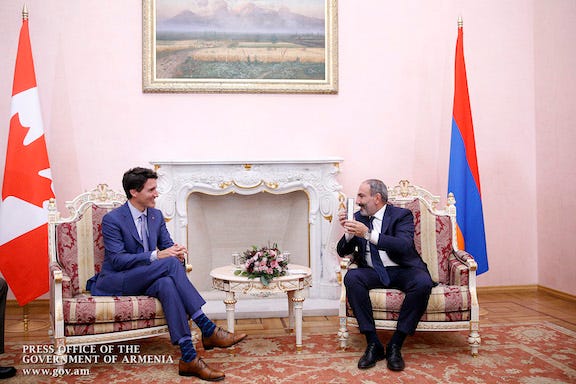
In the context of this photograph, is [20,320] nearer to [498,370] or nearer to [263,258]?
[263,258]

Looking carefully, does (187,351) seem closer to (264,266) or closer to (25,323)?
(264,266)

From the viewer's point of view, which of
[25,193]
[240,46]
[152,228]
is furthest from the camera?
[240,46]

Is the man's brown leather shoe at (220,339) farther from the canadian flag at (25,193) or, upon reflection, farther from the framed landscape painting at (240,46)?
the framed landscape painting at (240,46)

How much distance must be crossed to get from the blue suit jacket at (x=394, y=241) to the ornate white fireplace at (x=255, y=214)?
1054 mm

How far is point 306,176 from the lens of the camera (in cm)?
542

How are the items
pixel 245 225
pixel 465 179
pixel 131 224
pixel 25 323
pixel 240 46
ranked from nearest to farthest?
pixel 131 224 < pixel 25 323 < pixel 465 179 < pixel 240 46 < pixel 245 225

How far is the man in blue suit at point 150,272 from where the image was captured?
11.8 feet

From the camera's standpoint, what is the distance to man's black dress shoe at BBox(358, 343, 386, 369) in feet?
12.0

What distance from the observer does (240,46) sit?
18.3 ft

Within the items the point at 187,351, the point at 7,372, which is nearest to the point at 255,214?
the point at 187,351

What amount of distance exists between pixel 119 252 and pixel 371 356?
186 cm

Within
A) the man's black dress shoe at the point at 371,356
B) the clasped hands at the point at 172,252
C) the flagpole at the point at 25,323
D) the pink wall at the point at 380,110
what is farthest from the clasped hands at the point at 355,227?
the flagpole at the point at 25,323

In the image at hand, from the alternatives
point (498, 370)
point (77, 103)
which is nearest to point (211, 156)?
point (77, 103)

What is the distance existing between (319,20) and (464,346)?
11.2ft
